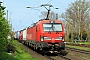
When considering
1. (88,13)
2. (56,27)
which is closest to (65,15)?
(88,13)

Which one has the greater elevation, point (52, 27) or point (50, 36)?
point (52, 27)

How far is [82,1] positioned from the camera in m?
62.9

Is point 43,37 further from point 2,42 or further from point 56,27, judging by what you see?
point 2,42

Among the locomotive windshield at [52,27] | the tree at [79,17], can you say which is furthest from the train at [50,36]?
the tree at [79,17]

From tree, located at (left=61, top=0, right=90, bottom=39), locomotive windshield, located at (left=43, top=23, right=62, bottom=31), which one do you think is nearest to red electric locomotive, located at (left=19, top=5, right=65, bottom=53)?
locomotive windshield, located at (left=43, top=23, right=62, bottom=31)

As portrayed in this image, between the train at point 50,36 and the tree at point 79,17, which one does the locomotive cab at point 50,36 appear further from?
the tree at point 79,17

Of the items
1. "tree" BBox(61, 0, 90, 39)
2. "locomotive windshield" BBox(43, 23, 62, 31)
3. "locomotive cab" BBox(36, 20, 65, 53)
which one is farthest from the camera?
"tree" BBox(61, 0, 90, 39)

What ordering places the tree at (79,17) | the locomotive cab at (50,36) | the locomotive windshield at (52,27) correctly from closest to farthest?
the locomotive cab at (50,36) → the locomotive windshield at (52,27) → the tree at (79,17)

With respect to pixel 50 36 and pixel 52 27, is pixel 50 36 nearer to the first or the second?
pixel 50 36

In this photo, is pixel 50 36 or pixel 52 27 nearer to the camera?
pixel 50 36

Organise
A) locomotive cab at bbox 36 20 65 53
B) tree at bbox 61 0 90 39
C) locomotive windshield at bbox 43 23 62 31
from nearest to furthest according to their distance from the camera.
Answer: locomotive cab at bbox 36 20 65 53
locomotive windshield at bbox 43 23 62 31
tree at bbox 61 0 90 39

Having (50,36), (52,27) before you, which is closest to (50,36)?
(50,36)

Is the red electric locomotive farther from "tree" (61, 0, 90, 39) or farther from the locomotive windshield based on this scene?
"tree" (61, 0, 90, 39)

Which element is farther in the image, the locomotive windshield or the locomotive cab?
the locomotive windshield
